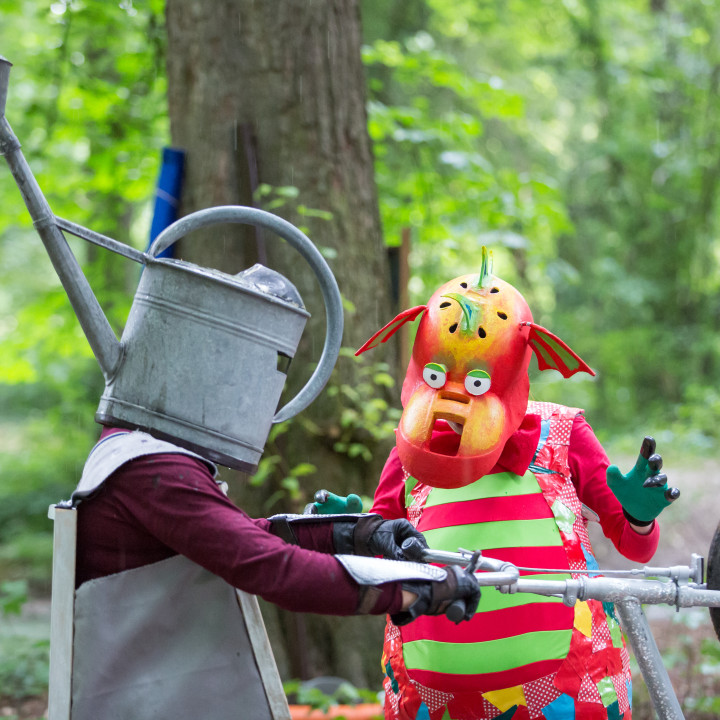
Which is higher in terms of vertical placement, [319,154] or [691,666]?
[319,154]

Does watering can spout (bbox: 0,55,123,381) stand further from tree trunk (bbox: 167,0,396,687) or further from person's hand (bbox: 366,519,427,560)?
tree trunk (bbox: 167,0,396,687)

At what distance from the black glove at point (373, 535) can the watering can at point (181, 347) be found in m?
0.39

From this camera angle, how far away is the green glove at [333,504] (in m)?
2.53

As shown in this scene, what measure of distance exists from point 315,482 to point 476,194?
346 cm

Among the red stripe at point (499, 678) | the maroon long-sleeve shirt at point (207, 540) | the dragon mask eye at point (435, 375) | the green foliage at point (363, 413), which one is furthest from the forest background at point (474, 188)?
the maroon long-sleeve shirt at point (207, 540)

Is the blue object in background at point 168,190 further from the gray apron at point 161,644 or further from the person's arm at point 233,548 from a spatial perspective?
the person's arm at point 233,548

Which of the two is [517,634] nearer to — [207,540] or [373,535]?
[373,535]

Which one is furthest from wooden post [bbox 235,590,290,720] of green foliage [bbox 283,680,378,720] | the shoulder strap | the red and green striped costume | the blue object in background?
the blue object in background

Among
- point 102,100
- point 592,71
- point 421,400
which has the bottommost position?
point 421,400

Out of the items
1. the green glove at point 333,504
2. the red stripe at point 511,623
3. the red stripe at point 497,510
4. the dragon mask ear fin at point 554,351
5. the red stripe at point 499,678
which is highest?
the dragon mask ear fin at point 554,351

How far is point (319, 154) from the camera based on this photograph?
4215 millimetres

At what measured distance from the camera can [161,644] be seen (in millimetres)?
1910

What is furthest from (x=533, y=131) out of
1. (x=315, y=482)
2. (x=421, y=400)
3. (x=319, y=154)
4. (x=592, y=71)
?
(x=421, y=400)

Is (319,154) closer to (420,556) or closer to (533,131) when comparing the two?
(420,556)
